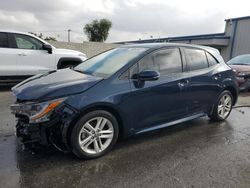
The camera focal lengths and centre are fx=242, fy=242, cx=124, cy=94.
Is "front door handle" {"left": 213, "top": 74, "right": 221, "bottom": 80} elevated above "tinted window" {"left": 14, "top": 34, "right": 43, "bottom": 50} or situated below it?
below

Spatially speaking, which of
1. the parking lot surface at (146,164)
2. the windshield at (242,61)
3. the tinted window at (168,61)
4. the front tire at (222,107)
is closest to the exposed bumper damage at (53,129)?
the parking lot surface at (146,164)

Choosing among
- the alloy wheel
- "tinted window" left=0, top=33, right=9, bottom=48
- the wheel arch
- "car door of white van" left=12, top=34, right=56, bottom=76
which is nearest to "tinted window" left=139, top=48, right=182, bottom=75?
the wheel arch

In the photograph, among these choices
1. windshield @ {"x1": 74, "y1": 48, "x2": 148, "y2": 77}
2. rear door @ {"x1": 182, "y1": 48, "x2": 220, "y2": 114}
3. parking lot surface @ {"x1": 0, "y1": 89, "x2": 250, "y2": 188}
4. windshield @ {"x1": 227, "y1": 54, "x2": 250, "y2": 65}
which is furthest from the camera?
windshield @ {"x1": 227, "y1": 54, "x2": 250, "y2": 65}

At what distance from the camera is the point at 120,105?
3352 mm

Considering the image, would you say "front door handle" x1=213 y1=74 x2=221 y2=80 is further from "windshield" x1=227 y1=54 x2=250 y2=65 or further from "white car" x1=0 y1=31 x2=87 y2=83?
"windshield" x1=227 y1=54 x2=250 y2=65

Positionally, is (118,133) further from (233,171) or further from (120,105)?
(233,171)

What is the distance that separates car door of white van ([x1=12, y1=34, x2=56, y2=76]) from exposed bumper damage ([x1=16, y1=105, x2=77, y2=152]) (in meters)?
5.21

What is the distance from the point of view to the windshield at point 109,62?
3.61 meters

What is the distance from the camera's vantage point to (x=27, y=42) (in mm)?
7801

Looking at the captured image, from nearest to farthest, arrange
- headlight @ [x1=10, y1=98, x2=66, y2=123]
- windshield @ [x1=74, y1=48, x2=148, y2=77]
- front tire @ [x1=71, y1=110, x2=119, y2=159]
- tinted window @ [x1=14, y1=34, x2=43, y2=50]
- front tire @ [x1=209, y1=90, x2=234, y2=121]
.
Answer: headlight @ [x1=10, y1=98, x2=66, y2=123], front tire @ [x1=71, y1=110, x2=119, y2=159], windshield @ [x1=74, y1=48, x2=148, y2=77], front tire @ [x1=209, y1=90, x2=234, y2=121], tinted window @ [x1=14, y1=34, x2=43, y2=50]

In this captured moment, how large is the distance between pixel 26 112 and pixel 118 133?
4.18 ft

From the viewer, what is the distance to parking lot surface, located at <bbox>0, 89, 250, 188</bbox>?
277 cm

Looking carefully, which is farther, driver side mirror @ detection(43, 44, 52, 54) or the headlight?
driver side mirror @ detection(43, 44, 52, 54)

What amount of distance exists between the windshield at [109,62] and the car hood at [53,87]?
0.89 ft
